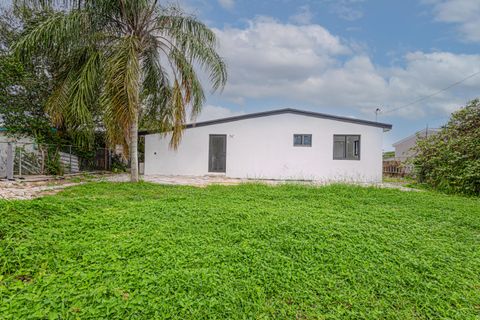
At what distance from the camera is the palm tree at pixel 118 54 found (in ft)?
24.0

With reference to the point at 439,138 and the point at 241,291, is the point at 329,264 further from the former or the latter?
the point at 439,138

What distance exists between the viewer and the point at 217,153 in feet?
39.8

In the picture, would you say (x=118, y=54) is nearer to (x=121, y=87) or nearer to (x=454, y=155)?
(x=121, y=87)

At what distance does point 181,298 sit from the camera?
1.97 meters

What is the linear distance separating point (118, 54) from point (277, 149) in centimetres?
692

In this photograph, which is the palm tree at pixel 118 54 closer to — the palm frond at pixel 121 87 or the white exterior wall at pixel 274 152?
the palm frond at pixel 121 87

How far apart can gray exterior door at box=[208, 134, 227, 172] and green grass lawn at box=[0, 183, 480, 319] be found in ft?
27.0

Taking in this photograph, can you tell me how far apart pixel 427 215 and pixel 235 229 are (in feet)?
10.9

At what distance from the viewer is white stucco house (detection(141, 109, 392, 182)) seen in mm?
11398

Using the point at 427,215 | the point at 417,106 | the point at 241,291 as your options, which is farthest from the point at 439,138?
the point at 417,106

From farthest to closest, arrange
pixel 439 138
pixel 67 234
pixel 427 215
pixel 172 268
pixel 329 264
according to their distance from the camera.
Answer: pixel 439 138 → pixel 427 215 → pixel 67 234 → pixel 329 264 → pixel 172 268

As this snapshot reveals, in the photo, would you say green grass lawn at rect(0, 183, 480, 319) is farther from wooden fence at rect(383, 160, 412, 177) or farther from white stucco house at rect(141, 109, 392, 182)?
wooden fence at rect(383, 160, 412, 177)

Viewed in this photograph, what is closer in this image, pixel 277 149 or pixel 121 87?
pixel 121 87

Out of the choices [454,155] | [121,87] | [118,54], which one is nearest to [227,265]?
[121,87]
